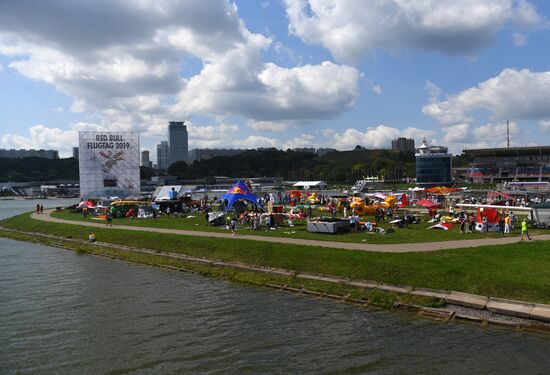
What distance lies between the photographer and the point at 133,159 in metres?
89.5

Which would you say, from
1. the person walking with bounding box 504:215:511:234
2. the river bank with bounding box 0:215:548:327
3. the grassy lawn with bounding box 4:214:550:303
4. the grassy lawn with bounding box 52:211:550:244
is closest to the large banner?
the grassy lawn with bounding box 52:211:550:244

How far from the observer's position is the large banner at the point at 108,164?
283ft

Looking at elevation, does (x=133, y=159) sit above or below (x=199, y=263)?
above

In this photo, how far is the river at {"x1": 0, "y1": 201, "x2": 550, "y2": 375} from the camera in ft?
50.2

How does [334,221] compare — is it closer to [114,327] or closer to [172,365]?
[114,327]

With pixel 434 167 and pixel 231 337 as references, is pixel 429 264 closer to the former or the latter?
pixel 231 337

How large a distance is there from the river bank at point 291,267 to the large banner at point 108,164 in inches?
1849

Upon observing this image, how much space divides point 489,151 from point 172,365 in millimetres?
148647

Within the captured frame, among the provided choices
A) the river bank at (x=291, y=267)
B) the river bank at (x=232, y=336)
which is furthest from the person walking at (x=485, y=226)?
the river bank at (x=232, y=336)

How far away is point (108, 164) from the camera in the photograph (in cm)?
8781

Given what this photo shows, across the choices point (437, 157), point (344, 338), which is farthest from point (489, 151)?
point (344, 338)

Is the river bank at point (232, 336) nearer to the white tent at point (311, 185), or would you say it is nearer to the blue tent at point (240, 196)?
the blue tent at point (240, 196)

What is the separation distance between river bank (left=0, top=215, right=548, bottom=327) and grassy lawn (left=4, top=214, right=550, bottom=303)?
0.06 m

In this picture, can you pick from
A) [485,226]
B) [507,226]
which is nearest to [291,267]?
[485,226]
